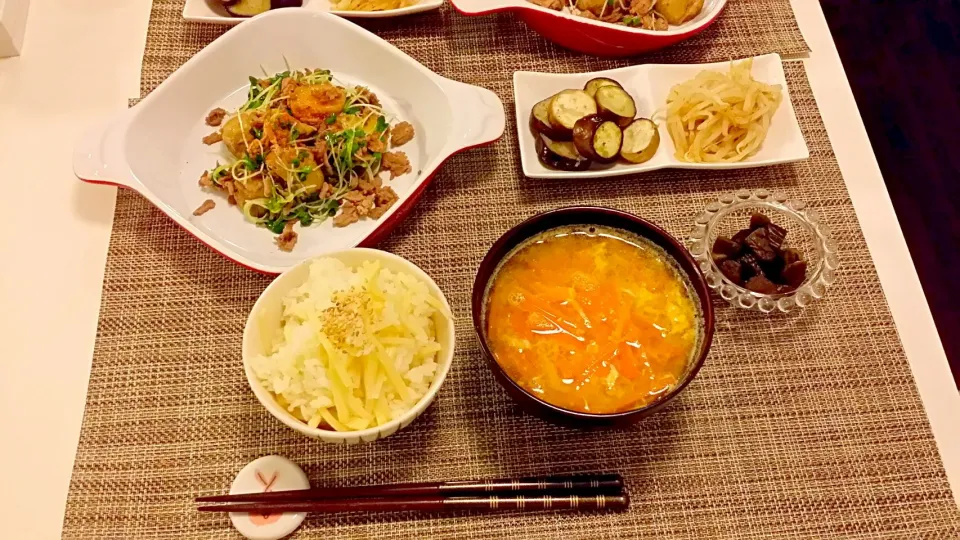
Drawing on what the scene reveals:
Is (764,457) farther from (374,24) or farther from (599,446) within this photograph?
(374,24)

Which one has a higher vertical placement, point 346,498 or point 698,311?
point 698,311

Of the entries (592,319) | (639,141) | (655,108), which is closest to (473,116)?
(639,141)

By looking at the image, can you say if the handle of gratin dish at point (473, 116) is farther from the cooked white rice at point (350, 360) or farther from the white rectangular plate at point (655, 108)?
the cooked white rice at point (350, 360)

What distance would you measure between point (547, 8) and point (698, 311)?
1.22m

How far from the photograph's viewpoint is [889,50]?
3000 mm

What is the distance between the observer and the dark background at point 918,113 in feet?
8.38

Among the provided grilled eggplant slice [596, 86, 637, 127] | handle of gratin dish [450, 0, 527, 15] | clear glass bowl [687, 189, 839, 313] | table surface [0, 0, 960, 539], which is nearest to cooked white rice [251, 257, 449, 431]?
table surface [0, 0, 960, 539]

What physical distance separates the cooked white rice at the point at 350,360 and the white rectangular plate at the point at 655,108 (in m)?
0.71

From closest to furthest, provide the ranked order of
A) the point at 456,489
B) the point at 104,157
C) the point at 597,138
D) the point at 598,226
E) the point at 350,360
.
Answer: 1. the point at 350,360
2. the point at 456,489
3. the point at 598,226
4. the point at 104,157
5. the point at 597,138

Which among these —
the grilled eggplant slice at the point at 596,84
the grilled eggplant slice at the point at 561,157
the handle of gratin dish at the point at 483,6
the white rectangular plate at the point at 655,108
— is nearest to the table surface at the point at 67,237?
the white rectangular plate at the point at 655,108

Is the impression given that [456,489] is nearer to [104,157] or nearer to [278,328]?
[278,328]

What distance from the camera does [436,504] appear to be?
1.45 meters

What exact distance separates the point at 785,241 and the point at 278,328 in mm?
1412

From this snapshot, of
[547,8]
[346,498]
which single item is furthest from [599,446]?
[547,8]
